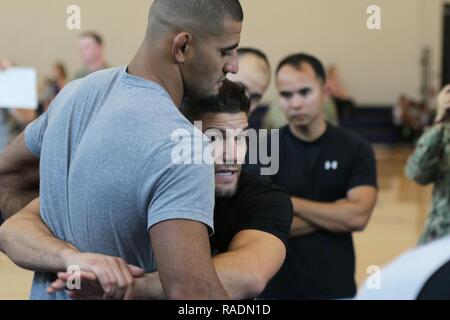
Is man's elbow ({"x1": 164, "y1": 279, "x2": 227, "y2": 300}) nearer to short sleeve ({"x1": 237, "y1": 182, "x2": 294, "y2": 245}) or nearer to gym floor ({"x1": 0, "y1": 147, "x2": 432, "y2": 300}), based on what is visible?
short sleeve ({"x1": 237, "y1": 182, "x2": 294, "y2": 245})

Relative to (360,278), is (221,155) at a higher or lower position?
higher

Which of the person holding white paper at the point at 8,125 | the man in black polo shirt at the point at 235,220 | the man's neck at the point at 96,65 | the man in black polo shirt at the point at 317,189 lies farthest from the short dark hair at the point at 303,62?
the man's neck at the point at 96,65

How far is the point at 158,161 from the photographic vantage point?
1512 mm

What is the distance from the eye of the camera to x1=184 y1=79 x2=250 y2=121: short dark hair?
1991 millimetres

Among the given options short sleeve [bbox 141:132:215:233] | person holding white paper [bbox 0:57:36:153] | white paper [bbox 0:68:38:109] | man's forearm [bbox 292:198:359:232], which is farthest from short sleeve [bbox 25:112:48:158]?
person holding white paper [bbox 0:57:36:153]

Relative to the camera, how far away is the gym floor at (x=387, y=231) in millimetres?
3744

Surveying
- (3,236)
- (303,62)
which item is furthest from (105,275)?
(303,62)

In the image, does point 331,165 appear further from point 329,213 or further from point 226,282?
point 226,282

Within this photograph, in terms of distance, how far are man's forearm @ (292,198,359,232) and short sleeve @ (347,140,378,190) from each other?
12 centimetres

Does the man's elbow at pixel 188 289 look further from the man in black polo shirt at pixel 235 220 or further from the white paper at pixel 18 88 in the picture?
the white paper at pixel 18 88
